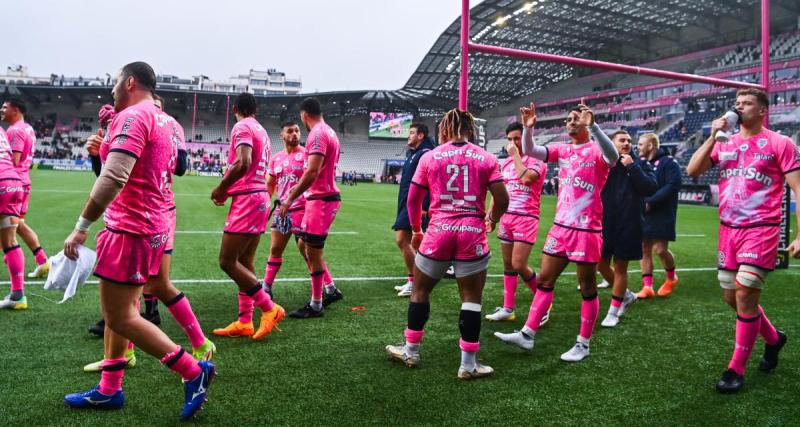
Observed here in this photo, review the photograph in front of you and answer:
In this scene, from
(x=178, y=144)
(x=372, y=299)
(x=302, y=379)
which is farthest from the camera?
(x=372, y=299)

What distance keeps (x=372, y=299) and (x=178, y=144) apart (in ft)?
11.0

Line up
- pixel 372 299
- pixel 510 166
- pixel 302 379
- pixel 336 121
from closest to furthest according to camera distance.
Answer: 1. pixel 302 379
2. pixel 510 166
3. pixel 372 299
4. pixel 336 121

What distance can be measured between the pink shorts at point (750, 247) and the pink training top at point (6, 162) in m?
6.37

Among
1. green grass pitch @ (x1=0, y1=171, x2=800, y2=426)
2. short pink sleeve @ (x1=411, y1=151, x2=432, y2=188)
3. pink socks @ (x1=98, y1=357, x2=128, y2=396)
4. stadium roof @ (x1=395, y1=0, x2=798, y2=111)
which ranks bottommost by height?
green grass pitch @ (x1=0, y1=171, x2=800, y2=426)

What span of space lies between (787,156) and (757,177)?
23 cm

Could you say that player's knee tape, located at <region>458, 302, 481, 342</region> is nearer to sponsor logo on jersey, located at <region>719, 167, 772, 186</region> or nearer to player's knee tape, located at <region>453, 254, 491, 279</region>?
player's knee tape, located at <region>453, 254, 491, 279</region>

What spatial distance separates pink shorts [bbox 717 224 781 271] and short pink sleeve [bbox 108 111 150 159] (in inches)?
148

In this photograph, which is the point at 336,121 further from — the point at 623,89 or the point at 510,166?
the point at 510,166

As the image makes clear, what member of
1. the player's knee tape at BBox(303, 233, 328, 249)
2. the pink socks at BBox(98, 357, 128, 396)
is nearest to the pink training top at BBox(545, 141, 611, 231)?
the player's knee tape at BBox(303, 233, 328, 249)

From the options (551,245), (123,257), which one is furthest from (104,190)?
(551,245)

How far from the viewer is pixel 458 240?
3.55 metres

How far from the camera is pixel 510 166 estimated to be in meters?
5.58

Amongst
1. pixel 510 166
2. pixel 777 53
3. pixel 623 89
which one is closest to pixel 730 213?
pixel 510 166

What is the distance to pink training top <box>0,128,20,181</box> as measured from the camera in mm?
5098
